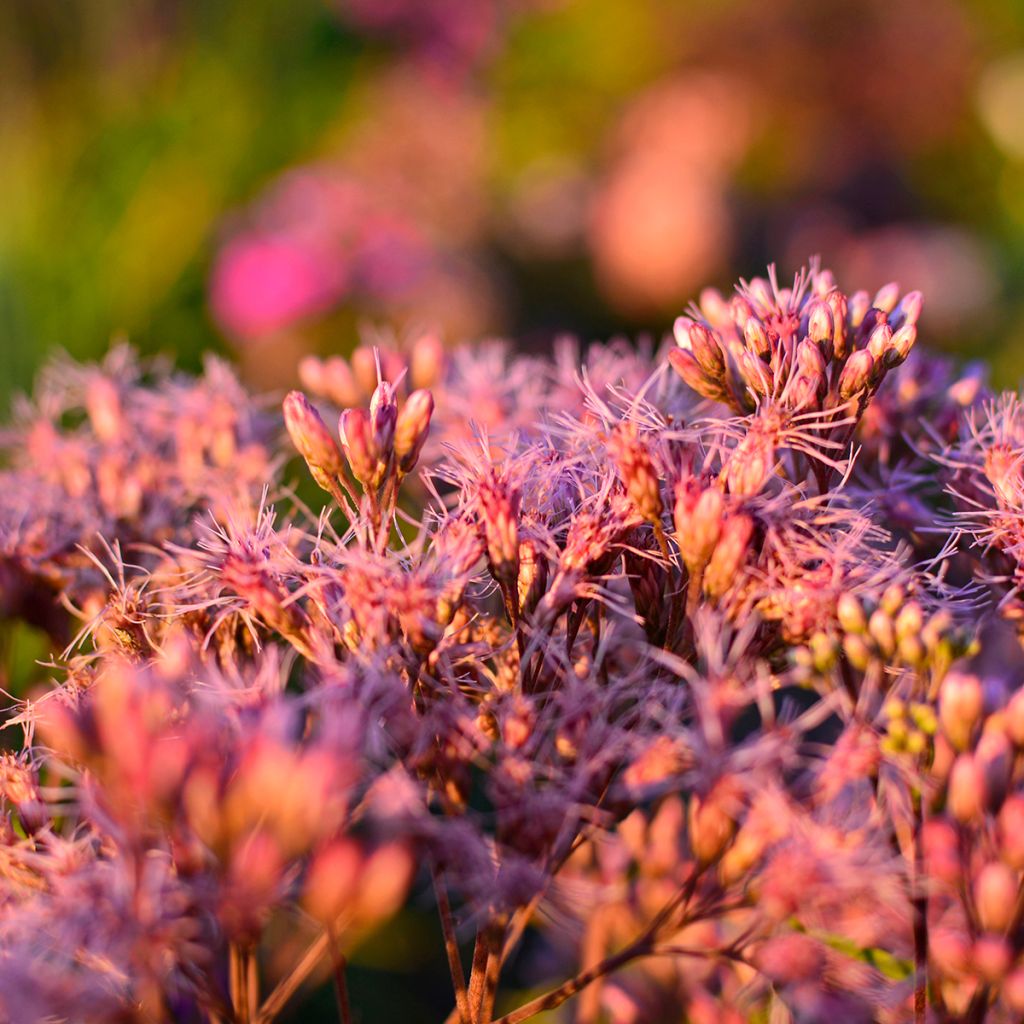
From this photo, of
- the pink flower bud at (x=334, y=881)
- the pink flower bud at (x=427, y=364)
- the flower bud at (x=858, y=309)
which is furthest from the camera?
the pink flower bud at (x=427, y=364)

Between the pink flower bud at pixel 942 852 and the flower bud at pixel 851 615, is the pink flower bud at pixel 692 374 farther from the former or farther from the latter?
the pink flower bud at pixel 942 852

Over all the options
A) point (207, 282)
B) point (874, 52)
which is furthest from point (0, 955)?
point (874, 52)

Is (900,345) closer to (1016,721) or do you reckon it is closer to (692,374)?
(692,374)

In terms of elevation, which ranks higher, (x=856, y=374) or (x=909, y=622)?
(x=856, y=374)

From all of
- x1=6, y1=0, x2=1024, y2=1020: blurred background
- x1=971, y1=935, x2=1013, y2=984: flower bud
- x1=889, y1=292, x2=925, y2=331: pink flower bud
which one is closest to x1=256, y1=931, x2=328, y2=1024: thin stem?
x1=971, y1=935, x2=1013, y2=984: flower bud

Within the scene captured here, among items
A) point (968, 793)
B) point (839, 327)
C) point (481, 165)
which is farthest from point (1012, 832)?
point (481, 165)

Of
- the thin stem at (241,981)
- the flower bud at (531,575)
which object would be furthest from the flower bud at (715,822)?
the thin stem at (241,981)

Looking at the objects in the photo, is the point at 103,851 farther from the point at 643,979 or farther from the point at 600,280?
the point at 600,280

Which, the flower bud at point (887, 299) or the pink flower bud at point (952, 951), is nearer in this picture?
the pink flower bud at point (952, 951)
